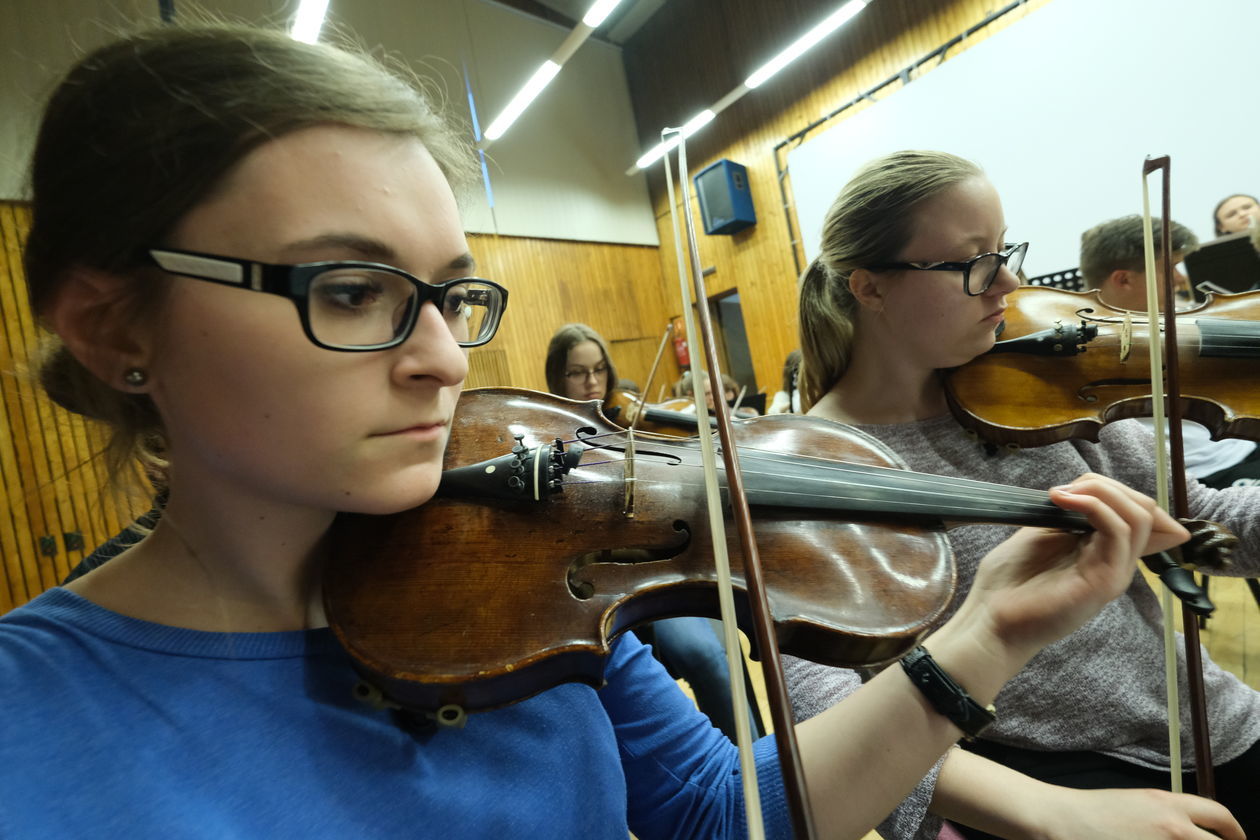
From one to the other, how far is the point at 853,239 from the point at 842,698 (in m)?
0.87

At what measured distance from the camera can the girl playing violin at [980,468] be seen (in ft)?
2.82

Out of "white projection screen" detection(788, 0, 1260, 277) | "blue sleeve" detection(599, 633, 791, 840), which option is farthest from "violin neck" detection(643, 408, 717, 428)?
"white projection screen" detection(788, 0, 1260, 277)

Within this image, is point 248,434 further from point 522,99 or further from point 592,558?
point 522,99

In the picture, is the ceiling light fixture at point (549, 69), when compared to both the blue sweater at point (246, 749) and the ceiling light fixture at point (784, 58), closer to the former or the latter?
the ceiling light fixture at point (784, 58)

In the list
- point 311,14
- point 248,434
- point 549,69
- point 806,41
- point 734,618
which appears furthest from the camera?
point 806,41

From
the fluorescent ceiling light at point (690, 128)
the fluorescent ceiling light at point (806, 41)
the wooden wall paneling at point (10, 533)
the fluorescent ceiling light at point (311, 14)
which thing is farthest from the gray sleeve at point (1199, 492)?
the fluorescent ceiling light at point (690, 128)

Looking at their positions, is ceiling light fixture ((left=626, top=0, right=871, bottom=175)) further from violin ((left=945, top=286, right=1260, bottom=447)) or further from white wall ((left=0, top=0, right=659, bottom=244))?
violin ((left=945, top=286, right=1260, bottom=447))

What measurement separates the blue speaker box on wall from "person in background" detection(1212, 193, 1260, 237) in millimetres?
4472

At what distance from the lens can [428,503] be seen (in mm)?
743

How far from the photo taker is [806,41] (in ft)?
20.6

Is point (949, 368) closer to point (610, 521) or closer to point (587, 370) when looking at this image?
point (610, 521)

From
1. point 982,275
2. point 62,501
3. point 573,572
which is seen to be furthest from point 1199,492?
point 62,501

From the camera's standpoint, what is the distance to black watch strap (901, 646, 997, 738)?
692 mm

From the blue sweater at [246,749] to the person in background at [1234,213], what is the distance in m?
4.86
